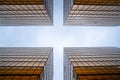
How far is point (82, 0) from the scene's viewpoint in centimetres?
4222

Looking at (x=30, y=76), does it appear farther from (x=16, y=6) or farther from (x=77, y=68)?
(x=16, y=6)

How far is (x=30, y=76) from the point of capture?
3209 cm

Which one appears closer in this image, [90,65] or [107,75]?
[107,75]

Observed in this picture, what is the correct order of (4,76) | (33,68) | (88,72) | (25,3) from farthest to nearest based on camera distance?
1. (25,3)
2. (33,68)
3. (88,72)
4. (4,76)

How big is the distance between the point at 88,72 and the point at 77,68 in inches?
133

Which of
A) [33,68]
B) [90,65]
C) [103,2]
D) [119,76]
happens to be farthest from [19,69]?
[103,2]

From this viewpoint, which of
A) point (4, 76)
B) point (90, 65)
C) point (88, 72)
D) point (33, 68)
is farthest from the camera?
point (90, 65)

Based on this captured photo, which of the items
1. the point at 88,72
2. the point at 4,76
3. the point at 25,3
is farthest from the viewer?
the point at 25,3

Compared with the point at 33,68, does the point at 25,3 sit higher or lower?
higher

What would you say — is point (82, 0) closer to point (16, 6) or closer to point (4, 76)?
point (16, 6)

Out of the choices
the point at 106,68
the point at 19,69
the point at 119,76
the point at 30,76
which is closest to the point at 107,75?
the point at 119,76

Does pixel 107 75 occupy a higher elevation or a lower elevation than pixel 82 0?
lower

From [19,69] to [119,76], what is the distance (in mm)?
14022

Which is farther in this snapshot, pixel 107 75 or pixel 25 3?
pixel 25 3
